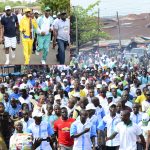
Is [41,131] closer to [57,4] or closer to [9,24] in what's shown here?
[9,24]

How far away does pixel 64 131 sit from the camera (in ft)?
31.2

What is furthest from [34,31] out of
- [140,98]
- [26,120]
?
[26,120]

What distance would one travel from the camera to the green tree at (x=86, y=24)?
20547 mm

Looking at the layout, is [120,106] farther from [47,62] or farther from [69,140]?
[47,62]

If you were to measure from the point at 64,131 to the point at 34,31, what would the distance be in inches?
180

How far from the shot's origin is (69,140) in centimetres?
955

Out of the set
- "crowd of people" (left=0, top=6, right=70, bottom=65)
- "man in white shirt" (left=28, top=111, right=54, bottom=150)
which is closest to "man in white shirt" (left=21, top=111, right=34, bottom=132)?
"man in white shirt" (left=28, top=111, right=54, bottom=150)

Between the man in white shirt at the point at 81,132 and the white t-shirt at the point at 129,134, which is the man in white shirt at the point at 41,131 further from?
the white t-shirt at the point at 129,134

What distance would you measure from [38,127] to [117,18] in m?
12.3

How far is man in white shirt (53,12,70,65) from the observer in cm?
1380

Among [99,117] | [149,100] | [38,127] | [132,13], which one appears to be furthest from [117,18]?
[38,127]

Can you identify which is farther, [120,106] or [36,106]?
[36,106]

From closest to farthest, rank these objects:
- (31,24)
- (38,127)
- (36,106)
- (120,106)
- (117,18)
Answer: (38,127), (120,106), (36,106), (31,24), (117,18)

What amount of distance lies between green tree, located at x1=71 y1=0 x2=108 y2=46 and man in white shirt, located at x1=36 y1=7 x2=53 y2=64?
21.2 ft
